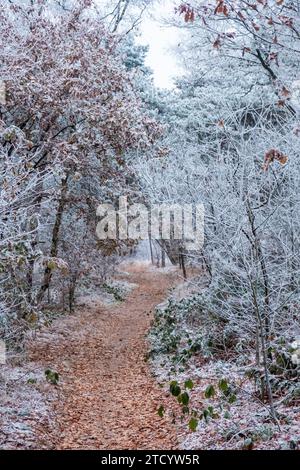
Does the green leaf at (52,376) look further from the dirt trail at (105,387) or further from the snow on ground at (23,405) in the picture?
the dirt trail at (105,387)

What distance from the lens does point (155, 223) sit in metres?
12.3

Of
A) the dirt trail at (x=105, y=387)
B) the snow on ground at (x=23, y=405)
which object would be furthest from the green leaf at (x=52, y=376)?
the dirt trail at (x=105, y=387)

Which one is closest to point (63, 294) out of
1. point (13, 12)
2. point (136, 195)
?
point (136, 195)
